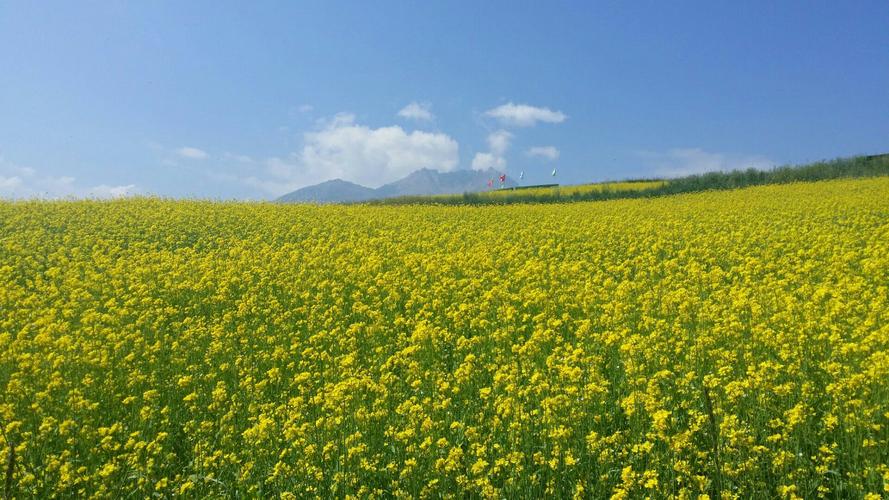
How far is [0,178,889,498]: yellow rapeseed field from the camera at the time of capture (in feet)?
15.2

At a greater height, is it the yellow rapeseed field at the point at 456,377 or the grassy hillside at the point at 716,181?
the grassy hillside at the point at 716,181

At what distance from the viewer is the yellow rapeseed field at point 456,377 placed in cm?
463

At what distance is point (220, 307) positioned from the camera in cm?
1102

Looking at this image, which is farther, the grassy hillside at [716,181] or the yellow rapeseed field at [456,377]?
the grassy hillside at [716,181]

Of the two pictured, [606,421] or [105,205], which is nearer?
[606,421]

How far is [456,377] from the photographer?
617 cm

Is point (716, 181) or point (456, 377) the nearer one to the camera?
point (456, 377)

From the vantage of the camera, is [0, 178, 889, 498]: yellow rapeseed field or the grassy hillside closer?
[0, 178, 889, 498]: yellow rapeseed field

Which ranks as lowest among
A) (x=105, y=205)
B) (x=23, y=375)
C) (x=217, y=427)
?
(x=217, y=427)

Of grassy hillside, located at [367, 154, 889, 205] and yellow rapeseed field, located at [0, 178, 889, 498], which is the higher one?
grassy hillside, located at [367, 154, 889, 205]

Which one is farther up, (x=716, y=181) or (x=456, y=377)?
(x=716, y=181)

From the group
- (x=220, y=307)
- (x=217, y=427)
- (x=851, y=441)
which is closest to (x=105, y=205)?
(x=220, y=307)

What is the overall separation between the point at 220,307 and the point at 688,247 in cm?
1076

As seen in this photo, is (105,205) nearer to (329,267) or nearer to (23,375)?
(329,267)
